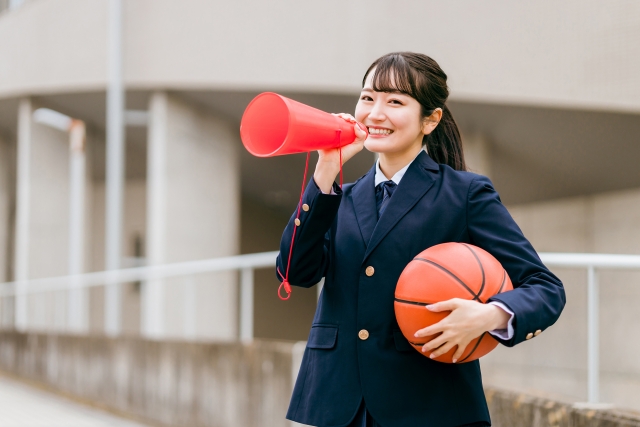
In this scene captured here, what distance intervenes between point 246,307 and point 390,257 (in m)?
5.28

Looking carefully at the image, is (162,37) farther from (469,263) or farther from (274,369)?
(469,263)

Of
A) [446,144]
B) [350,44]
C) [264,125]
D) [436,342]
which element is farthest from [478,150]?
[436,342]

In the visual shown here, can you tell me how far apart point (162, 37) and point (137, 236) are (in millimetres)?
7948

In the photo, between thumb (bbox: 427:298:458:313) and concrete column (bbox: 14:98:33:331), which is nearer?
thumb (bbox: 427:298:458:313)

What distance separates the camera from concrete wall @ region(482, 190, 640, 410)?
4.68 metres

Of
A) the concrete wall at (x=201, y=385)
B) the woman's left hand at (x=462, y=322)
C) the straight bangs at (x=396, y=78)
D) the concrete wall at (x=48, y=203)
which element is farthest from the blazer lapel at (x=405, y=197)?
the concrete wall at (x=48, y=203)

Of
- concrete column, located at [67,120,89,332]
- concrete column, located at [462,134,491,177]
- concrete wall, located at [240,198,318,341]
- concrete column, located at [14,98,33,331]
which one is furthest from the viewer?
concrete wall, located at [240,198,318,341]

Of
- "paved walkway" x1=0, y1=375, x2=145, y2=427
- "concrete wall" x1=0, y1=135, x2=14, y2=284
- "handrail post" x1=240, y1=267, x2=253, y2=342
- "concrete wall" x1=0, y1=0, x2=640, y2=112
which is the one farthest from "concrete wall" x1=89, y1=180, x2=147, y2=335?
"handrail post" x1=240, y1=267, x2=253, y2=342

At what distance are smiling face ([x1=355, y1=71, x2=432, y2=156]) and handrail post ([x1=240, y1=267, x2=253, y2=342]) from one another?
4.92 meters

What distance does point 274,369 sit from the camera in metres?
6.44

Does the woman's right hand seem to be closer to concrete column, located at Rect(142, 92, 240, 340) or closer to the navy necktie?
the navy necktie

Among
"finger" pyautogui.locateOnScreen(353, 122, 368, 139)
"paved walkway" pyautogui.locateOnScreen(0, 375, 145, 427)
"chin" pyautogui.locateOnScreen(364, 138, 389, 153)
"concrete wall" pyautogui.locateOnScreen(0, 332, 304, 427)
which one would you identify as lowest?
"paved walkway" pyautogui.locateOnScreen(0, 375, 145, 427)

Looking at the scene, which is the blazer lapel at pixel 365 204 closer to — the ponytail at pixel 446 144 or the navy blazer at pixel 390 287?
the navy blazer at pixel 390 287

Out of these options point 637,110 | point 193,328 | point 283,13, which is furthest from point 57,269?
point 637,110
